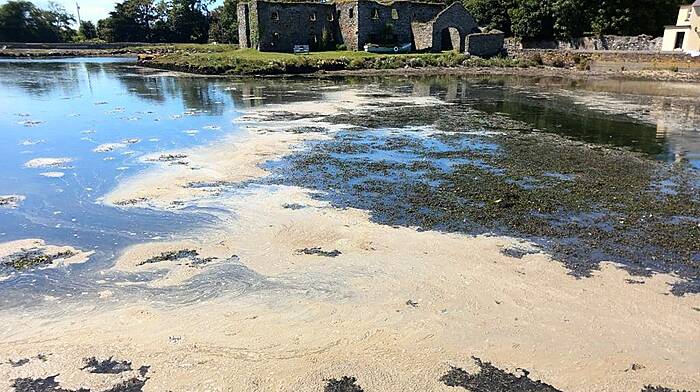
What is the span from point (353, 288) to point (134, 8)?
287 ft

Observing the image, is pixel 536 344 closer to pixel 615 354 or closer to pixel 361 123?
pixel 615 354

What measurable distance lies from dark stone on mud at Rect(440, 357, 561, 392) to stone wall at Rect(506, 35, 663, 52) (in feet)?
132

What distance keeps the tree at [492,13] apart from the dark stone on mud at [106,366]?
4749cm

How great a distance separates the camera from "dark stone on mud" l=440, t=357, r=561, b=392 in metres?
4.14

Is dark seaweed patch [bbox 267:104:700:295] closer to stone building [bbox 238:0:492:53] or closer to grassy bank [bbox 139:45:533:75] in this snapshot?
grassy bank [bbox 139:45:533:75]

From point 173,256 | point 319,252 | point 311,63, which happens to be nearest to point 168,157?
point 173,256

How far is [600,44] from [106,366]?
43.9m

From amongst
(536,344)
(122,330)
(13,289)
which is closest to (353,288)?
(536,344)

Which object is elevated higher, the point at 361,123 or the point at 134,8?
the point at 134,8

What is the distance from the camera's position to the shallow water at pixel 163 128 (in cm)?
752

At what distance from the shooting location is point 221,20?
2854 inches

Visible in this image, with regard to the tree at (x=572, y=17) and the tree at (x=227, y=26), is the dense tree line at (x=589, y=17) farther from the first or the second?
the tree at (x=227, y=26)

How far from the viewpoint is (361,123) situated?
52.3 feet

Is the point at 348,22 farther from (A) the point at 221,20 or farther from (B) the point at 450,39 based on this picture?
(A) the point at 221,20
